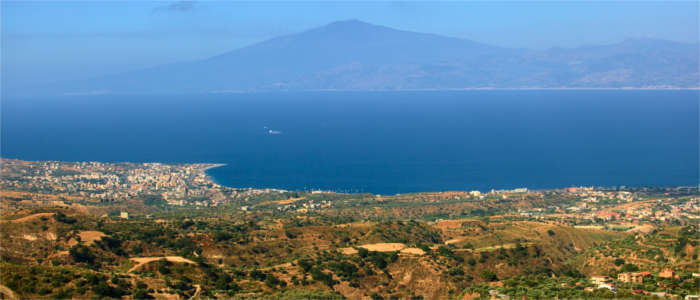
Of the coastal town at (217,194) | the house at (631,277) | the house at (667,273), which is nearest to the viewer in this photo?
the house at (631,277)

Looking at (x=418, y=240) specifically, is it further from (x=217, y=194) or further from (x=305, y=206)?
(x=217, y=194)

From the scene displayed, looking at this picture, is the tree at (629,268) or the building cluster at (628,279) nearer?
the building cluster at (628,279)

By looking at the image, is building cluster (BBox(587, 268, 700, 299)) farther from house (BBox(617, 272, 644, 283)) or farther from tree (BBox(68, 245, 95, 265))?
tree (BBox(68, 245, 95, 265))

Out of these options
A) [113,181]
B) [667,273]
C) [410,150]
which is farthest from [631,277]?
[410,150]

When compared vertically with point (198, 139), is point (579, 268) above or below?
below

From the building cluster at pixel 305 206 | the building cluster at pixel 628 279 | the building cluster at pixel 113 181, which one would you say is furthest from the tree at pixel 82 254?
the building cluster at pixel 113 181

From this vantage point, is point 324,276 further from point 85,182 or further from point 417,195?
point 85,182

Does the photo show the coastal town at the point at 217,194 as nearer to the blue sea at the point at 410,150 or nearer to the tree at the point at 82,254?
the blue sea at the point at 410,150

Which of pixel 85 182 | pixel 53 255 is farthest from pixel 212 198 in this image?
pixel 53 255
